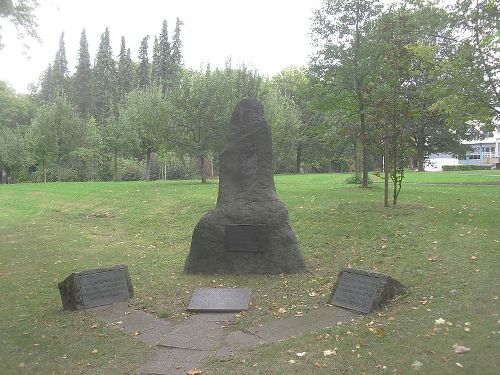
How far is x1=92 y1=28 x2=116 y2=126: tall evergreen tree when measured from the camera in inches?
2711

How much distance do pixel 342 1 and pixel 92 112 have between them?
59172 mm

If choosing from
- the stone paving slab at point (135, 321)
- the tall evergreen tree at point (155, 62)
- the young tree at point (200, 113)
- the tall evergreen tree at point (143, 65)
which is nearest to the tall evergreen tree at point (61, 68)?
the tall evergreen tree at point (143, 65)

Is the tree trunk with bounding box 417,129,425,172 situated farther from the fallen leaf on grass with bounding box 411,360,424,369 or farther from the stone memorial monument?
the fallen leaf on grass with bounding box 411,360,424,369

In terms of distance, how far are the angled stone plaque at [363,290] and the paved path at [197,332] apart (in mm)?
196

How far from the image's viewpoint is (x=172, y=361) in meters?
5.12

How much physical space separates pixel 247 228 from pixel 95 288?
3100 millimetres

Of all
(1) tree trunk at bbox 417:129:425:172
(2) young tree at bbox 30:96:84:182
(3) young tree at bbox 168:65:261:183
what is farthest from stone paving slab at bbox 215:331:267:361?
(1) tree trunk at bbox 417:129:425:172

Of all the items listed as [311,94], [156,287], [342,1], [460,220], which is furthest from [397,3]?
[156,287]

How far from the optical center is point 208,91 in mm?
24750

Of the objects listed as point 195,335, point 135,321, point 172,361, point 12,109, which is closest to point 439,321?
point 195,335

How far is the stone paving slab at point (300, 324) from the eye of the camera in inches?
Answer: 228

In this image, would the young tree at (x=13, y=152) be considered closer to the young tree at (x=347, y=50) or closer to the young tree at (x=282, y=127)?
the young tree at (x=282, y=127)

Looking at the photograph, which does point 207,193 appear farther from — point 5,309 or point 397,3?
point 5,309

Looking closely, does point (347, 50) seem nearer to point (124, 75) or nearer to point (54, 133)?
point (54, 133)
